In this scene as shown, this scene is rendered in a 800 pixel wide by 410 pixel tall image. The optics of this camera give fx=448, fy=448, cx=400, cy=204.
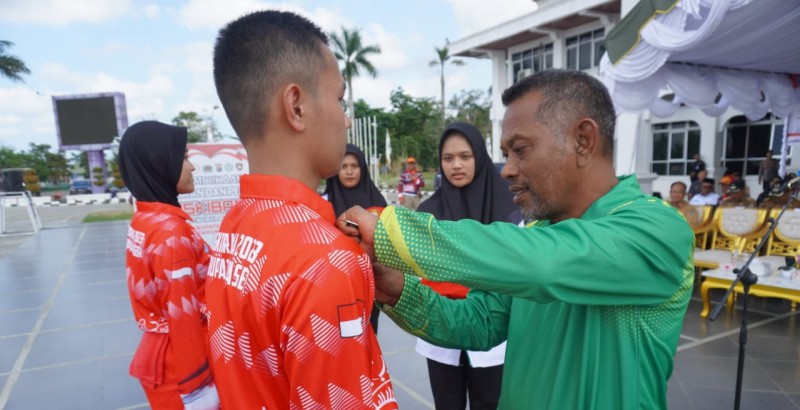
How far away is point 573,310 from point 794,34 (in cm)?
721

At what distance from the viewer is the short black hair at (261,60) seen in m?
0.96

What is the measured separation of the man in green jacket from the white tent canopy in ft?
16.1

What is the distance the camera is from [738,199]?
801cm

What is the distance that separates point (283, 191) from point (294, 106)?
184mm

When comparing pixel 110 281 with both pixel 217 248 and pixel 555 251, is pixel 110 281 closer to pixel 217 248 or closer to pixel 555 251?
pixel 217 248

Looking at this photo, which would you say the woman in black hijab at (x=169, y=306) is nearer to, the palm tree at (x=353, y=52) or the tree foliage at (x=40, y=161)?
the palm tree at (x=353, y=52)

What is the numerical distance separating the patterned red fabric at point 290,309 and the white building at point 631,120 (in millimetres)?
11508

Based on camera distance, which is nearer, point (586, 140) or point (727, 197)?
point (586, 140)

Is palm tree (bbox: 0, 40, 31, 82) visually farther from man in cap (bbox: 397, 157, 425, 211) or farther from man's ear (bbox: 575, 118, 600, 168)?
man's ear (bbox: 575, 118, 600, 168)

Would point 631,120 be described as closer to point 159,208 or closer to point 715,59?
point 715,59

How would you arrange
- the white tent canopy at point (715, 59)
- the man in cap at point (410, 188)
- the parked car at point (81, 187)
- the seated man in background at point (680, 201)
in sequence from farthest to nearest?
the parked car at point (81, 187)
the man in cap at point (410, 188)
the seated man in background at point (680, 201)
the white tent canopy at point (715, 59)

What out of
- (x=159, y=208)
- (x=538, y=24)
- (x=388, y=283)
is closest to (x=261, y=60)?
(x=388, y=283)

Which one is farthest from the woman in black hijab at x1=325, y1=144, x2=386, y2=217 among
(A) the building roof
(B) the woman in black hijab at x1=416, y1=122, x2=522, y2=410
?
(A) the building roof

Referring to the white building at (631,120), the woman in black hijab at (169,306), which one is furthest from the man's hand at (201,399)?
the white building at (631,120)
